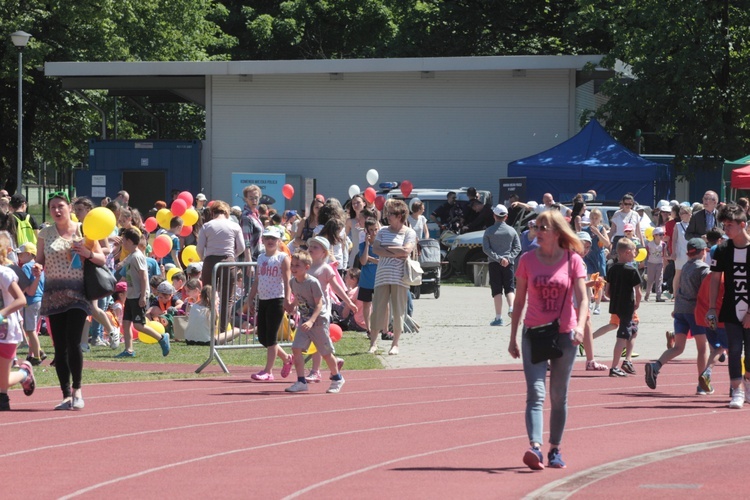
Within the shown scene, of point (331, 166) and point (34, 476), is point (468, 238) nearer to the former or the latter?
point (331, 166)

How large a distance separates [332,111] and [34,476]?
30363mm

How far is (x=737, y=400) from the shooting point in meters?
12.1

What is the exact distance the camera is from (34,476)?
8.59m

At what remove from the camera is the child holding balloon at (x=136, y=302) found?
1596 cm

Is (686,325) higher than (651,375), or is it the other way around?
(686,325)

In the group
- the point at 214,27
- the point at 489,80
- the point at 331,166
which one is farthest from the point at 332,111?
the point at 214,27

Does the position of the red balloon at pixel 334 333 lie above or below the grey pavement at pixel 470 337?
above

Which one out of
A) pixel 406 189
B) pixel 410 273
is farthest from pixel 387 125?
pixel 410 273

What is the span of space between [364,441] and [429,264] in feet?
45.4

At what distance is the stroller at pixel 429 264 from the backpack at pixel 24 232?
24.0 feet

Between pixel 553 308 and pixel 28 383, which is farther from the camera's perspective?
pixel 28 383

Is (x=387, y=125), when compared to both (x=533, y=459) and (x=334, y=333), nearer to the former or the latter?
(x=334, y=333)

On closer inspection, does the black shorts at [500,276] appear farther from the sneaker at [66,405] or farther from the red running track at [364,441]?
the sneaker at [66,405]

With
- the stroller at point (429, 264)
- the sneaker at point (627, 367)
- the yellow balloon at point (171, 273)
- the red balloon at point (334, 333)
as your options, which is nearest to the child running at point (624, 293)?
the sneaker at point (627, 367)
